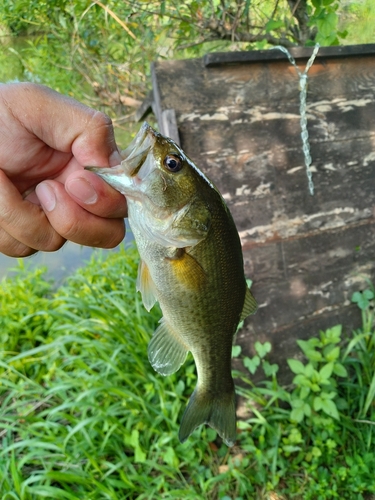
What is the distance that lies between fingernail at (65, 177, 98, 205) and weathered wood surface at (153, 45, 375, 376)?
4.79ft

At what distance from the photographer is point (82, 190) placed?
4.11 feet

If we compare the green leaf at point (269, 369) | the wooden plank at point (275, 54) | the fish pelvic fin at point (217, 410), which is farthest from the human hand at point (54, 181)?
the green leaf at point (269, 369)

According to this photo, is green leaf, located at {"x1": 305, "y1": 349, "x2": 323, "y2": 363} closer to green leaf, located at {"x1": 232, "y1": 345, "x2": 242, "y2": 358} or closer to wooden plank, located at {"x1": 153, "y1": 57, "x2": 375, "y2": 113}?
green leaf, located at {"x1": 232, "y1": 345, "x2": 242, "y2": 358}

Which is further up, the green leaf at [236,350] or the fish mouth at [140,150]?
the fish mouth at [140,150]

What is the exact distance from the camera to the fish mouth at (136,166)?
1.18 m

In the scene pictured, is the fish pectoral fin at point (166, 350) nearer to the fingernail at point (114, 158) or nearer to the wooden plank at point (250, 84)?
the fingernail at point (114, 158)

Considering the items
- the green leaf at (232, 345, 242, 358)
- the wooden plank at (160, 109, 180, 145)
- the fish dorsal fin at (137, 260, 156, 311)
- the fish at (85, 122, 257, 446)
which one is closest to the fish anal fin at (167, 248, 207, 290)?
the fish at (85, 122, 257, 446)

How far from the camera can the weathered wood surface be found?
8.72 ft

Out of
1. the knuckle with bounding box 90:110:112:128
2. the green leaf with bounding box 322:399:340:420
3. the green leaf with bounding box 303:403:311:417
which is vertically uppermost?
the knuckle with bounding box 90:110:112:128

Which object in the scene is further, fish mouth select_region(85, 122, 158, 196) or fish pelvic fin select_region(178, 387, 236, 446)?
fish pelvic fin select_region(178, 387, 236, 446)

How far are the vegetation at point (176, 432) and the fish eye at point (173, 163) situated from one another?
182cm

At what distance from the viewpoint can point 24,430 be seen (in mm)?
2695

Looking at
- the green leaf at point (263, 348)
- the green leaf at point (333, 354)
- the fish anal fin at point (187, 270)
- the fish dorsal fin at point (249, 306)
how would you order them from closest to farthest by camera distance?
the fish anal fin at point (187, 270) < the fish dorsal fin at point (249, 306) < the green leaf at point (333, 354) < the green leaf at point (263, 348)

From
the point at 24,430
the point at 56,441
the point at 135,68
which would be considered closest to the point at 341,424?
the point at 56,441
